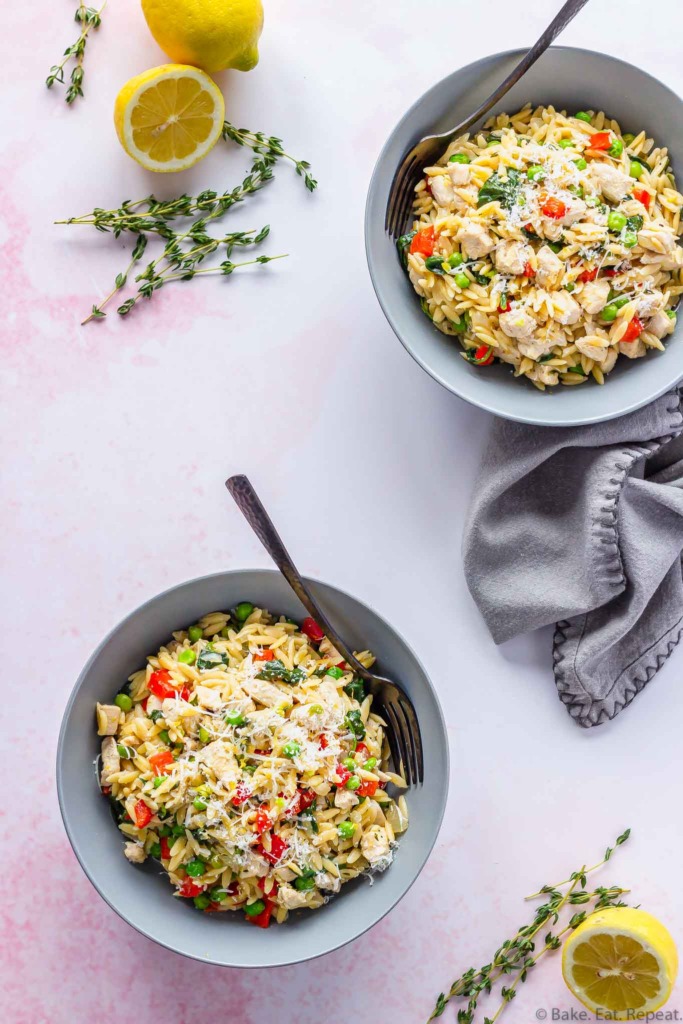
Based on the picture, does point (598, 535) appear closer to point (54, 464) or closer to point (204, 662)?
point (204, 662)

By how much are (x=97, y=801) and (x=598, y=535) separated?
1750 millimetres

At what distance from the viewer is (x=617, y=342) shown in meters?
2.75

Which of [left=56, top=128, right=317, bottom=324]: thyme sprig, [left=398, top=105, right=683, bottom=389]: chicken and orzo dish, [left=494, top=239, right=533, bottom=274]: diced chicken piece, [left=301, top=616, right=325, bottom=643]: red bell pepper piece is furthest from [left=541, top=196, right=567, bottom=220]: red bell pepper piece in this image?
[left=301, top=616, right=325, bottom=643]: red bell pepper piece

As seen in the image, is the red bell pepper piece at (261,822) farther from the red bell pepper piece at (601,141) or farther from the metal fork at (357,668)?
the red bell pepper piece at (601,141)

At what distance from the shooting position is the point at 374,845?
106 inches

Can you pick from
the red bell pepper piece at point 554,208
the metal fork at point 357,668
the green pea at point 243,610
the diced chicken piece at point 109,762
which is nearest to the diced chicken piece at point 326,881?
the metal fork at point 357,668

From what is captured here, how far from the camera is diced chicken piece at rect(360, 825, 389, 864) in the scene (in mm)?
2682

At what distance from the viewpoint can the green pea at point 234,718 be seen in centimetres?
260

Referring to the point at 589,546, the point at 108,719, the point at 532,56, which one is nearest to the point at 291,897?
the point at 108,719

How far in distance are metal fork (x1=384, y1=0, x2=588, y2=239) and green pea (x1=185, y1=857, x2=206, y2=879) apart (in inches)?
77.0

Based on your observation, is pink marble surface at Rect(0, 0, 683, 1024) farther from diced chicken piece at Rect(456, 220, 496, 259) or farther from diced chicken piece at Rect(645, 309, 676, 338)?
diced chicken piece at Rect(645, 309, 676, 338)

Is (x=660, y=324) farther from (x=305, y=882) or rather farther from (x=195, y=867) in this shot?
(x=195, y=867)

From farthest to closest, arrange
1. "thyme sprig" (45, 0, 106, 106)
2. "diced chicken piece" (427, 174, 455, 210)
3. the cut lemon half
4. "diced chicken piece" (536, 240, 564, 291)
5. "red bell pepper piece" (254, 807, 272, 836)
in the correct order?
1. "thyme sprig" (45, 0, 106, 106)
2. the cut lemon half
3. "diced chicken piece" (427, 174, 455, 210)
4. "diced chicken piece" (536, 240, 564, 291)
5. "red bell pepper piece" (254, 807, 272, 836)

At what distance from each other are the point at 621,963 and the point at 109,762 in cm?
174
